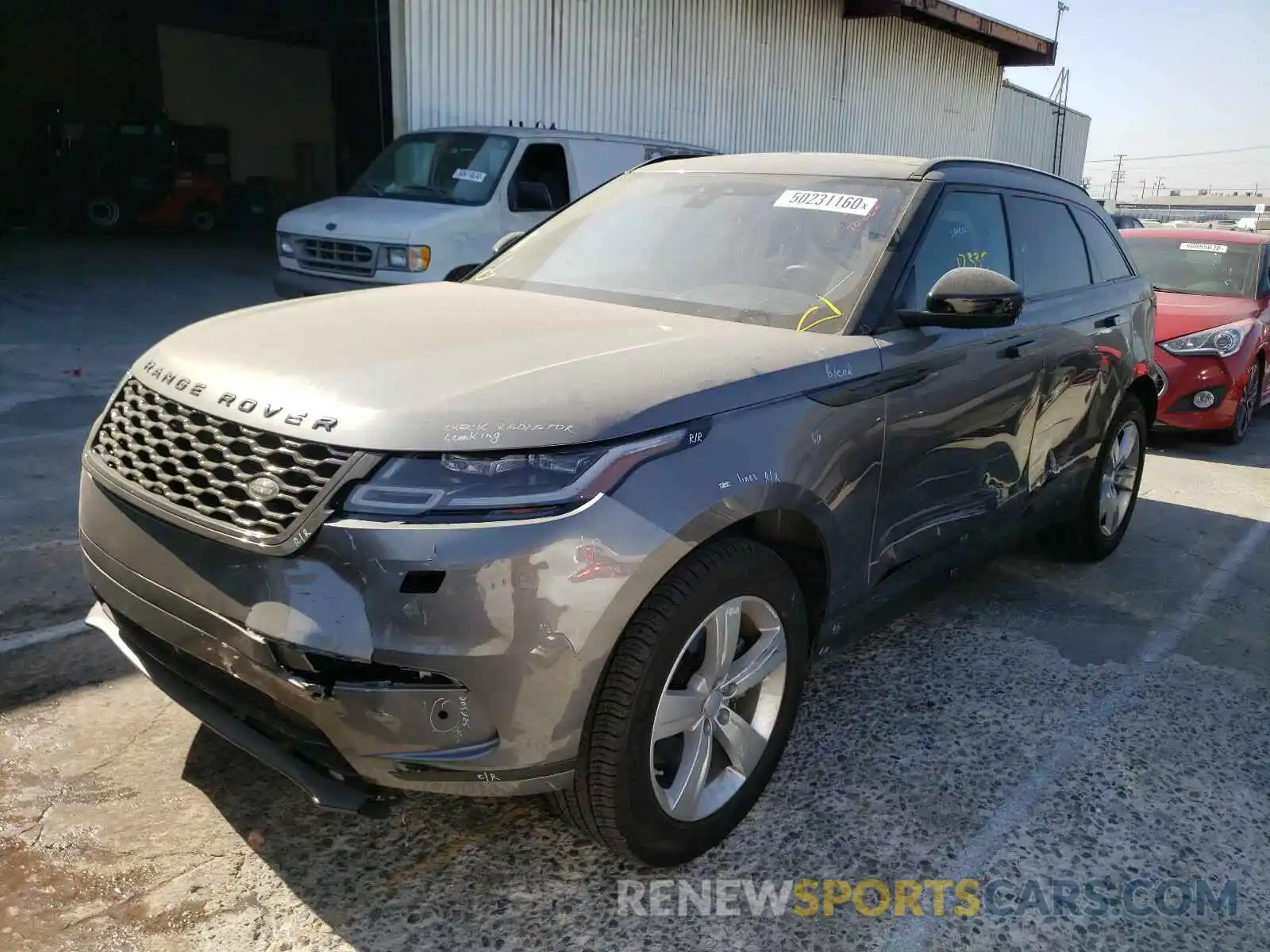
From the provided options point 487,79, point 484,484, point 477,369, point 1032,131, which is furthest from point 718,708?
point 1032,131

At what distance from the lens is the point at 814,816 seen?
3.00 m

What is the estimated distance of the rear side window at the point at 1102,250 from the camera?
4.91m

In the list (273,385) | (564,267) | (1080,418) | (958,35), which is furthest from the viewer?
(958,35)

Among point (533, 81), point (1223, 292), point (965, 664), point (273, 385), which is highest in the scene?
point (533, 81)

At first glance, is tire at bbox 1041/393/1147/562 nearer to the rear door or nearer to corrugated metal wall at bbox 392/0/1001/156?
the rear door

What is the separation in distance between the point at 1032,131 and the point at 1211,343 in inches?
823

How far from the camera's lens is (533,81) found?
1259 cm

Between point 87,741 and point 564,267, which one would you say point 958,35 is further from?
point 87,741

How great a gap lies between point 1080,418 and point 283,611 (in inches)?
144

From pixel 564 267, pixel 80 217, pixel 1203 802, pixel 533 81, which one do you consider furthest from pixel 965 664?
pixel 80 217

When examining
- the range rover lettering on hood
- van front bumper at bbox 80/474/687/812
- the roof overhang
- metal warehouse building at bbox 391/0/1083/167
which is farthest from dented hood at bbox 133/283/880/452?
the roof overhang

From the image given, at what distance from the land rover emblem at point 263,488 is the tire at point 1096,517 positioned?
3822 mm

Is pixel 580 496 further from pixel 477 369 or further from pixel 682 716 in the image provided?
pixel 682 716

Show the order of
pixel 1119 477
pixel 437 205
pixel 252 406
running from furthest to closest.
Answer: pixel 437 205 < pixel 1119 477 < pixel 252 406
